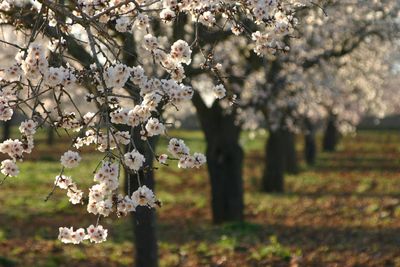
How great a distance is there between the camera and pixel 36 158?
40094 mm

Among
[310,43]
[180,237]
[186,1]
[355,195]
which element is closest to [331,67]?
[310,43]

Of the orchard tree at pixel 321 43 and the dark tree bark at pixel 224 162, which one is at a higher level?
the orchard tree at pixel 321 43

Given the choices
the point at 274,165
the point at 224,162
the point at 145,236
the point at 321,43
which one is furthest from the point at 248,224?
the point at 274,165

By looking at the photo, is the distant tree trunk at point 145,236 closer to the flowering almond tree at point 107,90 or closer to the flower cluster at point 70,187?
the flower cluster at point 70,187

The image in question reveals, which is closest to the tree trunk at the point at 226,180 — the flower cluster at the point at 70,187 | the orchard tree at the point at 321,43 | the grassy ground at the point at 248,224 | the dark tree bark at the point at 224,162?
the dark tree bark at the point at 224,162

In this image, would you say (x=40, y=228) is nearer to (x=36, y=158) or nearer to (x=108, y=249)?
(x=108, y=249)

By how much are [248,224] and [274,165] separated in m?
9.10

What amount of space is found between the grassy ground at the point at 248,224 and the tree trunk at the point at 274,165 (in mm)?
714

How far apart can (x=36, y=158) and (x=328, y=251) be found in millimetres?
29601

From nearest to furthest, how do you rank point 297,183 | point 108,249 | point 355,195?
point 108,249
point 355,195
point 297,183

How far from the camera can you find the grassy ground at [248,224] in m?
12.7

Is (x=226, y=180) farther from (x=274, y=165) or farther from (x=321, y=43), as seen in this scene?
(x=274, y=165)

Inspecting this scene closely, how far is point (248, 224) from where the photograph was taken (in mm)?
16031

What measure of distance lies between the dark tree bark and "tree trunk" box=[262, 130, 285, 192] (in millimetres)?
7783
